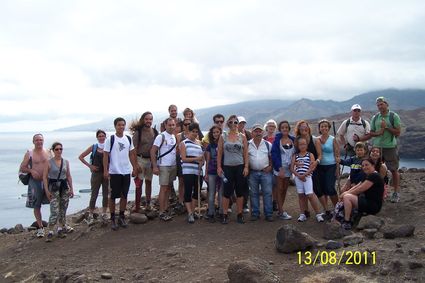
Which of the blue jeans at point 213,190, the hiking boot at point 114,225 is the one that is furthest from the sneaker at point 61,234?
the blue jeans at point 213,190

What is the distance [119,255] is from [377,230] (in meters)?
5.05

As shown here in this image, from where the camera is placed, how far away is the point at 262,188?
951 cm

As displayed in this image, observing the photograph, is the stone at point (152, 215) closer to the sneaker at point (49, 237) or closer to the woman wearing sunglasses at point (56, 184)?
the woman wearing sunglasses at point (56, 184)

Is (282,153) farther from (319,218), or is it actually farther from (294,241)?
(294,241)

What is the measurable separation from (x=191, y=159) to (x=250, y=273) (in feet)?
12.3

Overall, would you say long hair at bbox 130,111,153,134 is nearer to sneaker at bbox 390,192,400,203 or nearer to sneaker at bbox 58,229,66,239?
sneaker at bbox 58,229,66,239

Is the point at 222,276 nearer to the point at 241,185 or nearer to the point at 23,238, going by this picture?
the point at 241,185

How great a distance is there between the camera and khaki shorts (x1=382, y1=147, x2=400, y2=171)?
10109 mm

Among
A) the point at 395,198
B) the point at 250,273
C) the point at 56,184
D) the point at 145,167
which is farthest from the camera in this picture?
the point at 395,198

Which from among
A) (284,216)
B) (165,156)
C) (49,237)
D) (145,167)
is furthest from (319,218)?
(49,237)

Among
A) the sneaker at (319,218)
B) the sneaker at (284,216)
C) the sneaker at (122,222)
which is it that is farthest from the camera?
the sneaker at (122,222)

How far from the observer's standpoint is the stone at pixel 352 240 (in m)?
7.32
